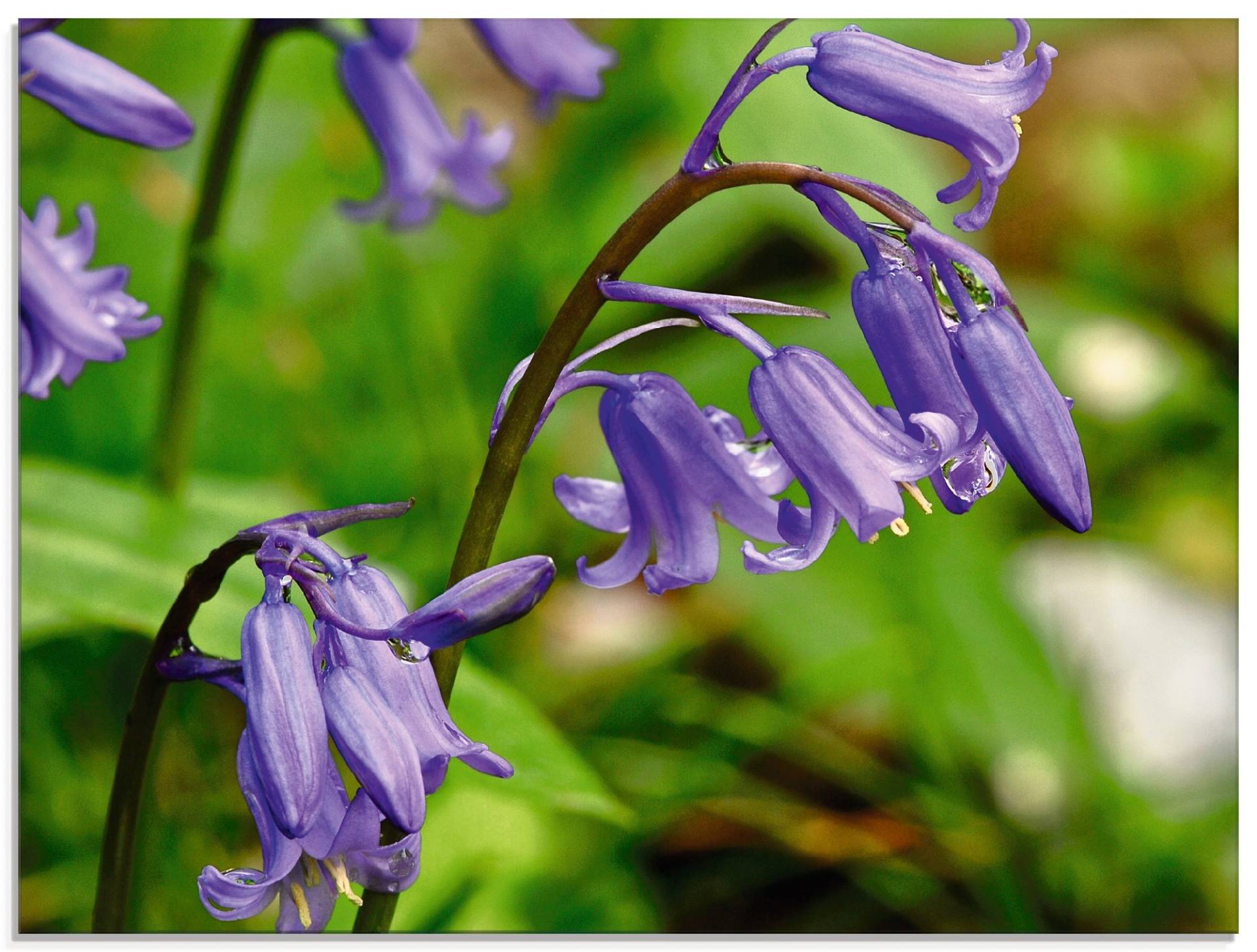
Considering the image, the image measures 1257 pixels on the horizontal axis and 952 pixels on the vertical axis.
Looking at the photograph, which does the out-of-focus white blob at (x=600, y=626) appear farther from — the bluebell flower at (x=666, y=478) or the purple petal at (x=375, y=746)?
the purple petal at (x=375, y=746)

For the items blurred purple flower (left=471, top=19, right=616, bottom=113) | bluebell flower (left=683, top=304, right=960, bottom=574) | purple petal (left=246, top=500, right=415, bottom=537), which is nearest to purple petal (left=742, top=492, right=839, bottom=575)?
bluebell flower (left=683, top=304, right=960, bottom=574)

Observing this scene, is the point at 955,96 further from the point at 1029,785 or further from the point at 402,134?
the point at 1029,785

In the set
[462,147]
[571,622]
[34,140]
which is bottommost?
[571,622]

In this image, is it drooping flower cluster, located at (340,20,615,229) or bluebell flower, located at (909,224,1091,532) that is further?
drooping flower cluster, located at (340,20,615,229)

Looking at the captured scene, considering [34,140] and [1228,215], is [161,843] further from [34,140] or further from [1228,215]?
[1228,215]

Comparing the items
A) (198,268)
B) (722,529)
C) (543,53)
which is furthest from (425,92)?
(722,529)

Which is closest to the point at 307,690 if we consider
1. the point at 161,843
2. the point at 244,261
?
the point at 161,843

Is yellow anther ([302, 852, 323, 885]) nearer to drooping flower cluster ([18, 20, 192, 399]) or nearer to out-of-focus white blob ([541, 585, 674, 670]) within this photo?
drooping flower cluster ([18, 20, 192, 399])
